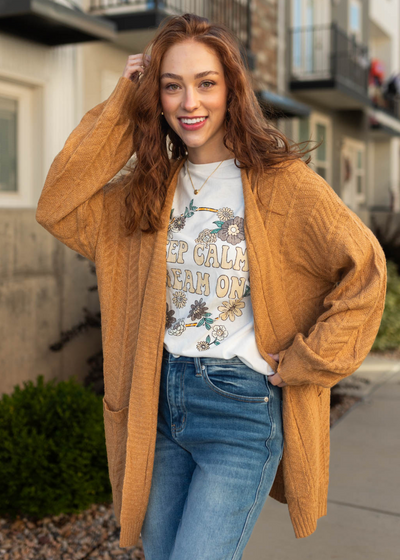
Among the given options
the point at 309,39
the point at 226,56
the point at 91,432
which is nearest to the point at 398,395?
the point at 91,432

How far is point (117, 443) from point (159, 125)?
109 centimetres

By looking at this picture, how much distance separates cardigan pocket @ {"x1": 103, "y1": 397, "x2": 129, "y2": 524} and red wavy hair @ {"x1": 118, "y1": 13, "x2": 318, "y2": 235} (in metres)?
0.61

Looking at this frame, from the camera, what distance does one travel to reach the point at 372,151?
19.3 meters

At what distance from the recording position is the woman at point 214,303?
1901 mm

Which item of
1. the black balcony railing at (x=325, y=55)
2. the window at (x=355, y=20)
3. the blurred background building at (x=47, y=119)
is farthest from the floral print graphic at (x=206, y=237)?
the window at (x=355, y=20)

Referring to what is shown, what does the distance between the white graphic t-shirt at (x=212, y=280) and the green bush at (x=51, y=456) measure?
1.67m

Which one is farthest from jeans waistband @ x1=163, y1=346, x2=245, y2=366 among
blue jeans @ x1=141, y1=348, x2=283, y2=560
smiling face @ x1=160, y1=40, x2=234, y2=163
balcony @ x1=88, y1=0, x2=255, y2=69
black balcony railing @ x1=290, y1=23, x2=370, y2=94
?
black balcony railing @ x1=290, y1=23, x2=370, y2=94

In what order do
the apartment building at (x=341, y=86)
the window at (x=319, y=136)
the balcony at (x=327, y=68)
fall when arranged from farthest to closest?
the window at (x=319, y=136) < the apartment building at (x=341, y=86) < the balcony at (x=327, y=68)

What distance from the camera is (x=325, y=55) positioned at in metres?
12.8

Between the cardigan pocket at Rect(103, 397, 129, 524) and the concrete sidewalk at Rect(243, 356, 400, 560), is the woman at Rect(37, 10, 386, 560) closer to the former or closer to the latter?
the cardigan pocket at Rect(103, 397, 129, 524)

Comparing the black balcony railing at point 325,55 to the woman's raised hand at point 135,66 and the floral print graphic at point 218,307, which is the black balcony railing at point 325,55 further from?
the floral print graphic at point 218,307

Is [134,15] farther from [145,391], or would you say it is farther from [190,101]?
[145,391]

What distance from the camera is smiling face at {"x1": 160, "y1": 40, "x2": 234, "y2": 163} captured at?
197 cm

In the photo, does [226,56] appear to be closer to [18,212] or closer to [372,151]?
[18,212]
